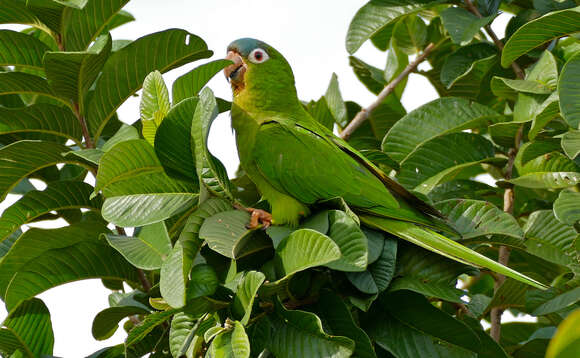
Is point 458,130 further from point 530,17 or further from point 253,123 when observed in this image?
point 253,123

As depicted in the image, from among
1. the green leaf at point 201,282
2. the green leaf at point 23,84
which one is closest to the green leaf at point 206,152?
the green leaf at point 201,282

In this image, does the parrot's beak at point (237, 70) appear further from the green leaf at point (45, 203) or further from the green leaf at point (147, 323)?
the green leaf at point (147, 323)

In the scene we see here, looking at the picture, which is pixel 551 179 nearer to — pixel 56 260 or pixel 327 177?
pixel 327 177

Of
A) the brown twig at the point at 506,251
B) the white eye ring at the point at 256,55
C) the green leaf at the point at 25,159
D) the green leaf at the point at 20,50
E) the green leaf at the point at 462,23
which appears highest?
the green leaf at the point at 20,50

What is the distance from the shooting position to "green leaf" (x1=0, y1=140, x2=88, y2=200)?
6.85 ft

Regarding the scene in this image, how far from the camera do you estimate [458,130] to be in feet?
8.21

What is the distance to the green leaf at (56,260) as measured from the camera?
6.54 feet

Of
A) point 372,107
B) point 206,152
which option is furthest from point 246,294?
point 372,107

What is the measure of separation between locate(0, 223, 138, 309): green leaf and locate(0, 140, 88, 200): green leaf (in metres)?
0.21

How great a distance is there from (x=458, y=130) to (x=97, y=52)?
1.39 m

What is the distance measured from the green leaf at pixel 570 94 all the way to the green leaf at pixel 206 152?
1.05 m

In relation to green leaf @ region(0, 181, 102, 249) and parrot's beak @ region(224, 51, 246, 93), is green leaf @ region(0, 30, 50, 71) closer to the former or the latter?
green leaf @ region(0, 181, 102, 249)

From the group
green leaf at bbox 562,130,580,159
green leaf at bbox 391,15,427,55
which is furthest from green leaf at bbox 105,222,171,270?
green leaf at bbox 391,15,427,55

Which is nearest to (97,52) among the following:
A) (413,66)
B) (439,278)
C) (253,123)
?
(253,123)
